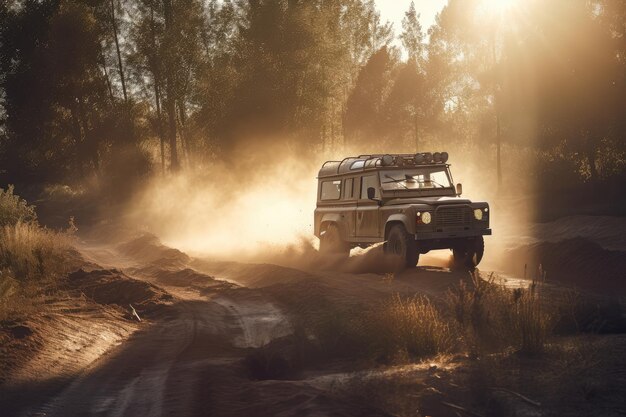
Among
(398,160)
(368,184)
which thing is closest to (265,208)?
(368,184)

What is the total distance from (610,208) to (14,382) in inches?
971

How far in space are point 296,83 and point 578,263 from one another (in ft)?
95.9

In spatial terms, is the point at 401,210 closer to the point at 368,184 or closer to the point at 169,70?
the point at 368,184

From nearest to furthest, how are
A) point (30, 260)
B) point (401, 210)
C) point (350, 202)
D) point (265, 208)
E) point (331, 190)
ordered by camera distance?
1. point (401, 210)
2. point (30, 260)
3. point (350, 202)
4. point (331, 190)
5. point (265, 208)

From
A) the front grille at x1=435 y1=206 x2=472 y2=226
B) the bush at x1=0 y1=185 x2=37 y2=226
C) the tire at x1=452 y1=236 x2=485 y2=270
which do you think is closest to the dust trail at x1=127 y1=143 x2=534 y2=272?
the tire at x1=452 y1=236 x2=485 y2=270

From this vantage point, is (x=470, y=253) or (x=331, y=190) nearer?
(x=470, y=253)

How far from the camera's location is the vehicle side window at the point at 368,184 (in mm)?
16672

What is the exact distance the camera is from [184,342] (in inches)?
418

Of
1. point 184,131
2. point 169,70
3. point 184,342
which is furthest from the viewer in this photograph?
point 184,131

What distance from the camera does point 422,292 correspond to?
1272 cm

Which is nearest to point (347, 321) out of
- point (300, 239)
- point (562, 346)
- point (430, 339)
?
point (430, 339)

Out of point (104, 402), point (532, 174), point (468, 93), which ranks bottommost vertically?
point (104, 402)

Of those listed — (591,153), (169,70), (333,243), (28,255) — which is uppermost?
(169,70)

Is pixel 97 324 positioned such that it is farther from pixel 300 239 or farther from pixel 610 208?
pixel 610 208
